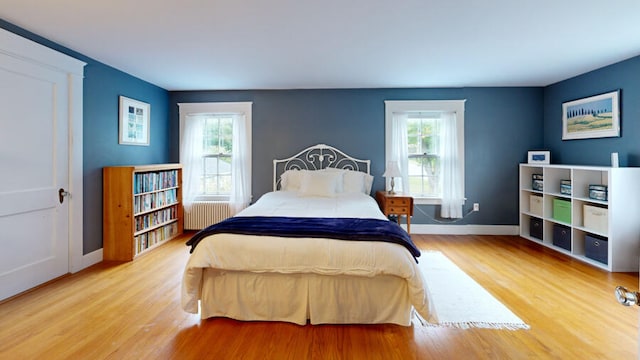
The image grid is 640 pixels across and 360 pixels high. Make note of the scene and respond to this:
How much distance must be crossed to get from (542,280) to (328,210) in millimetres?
2234

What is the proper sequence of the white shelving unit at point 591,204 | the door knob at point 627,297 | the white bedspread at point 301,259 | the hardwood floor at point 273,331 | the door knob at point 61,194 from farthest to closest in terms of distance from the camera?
the white shelving unit at point 591,204
the door knob at point 61,194
the white bedspread at point 301,259
the hardwood floor at point 273,331
the door knob at point 627,297

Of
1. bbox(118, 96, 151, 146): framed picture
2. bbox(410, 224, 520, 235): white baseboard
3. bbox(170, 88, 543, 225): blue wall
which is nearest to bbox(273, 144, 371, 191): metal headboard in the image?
bbox(170, 88, 543, 225): blue wall

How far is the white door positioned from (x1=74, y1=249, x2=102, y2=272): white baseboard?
216mm

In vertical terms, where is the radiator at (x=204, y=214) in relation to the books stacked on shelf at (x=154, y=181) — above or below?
below

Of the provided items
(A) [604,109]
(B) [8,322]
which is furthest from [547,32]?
(B) [8,322]

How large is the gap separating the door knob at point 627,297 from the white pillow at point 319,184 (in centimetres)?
332

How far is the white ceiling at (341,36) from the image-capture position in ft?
7.58

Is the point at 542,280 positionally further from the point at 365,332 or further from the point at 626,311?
the point at 365,332

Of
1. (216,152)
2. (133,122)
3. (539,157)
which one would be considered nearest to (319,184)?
(216,152)

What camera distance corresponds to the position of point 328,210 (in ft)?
10.1

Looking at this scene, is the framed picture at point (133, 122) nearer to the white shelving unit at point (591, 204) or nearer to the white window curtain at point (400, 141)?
the white window curtain at point (400, 141)

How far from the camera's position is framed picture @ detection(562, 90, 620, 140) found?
11.9 ft

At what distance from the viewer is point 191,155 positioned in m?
4.92

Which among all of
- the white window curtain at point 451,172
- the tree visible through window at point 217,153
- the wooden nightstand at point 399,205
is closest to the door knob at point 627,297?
the wooden nightstand at point 399,205
